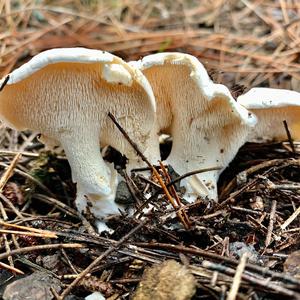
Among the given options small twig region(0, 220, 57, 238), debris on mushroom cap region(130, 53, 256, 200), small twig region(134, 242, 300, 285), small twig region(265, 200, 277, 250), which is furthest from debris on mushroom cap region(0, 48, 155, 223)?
small twig region(265, 200, 277, 250)

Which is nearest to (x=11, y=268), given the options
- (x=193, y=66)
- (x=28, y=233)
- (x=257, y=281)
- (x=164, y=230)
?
(x=28, y=233)

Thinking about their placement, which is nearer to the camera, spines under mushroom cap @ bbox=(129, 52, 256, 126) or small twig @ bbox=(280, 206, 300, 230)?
spines under mushroom cap @ bbox=(129, 52, 256, 126)

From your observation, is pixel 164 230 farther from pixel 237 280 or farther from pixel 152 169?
pixel 237 280

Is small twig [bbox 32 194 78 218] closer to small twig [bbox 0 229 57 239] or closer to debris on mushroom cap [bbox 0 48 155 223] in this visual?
debris on mushroom cap [bbox 0 48 155 223]

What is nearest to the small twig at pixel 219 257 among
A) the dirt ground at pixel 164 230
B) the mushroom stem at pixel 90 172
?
the dirt ground at pixel 164 230

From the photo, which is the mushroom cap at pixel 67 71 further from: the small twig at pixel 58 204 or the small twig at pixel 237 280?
the small twig at pixel 237 280

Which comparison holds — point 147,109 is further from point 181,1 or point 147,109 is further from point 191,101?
point 181,1
